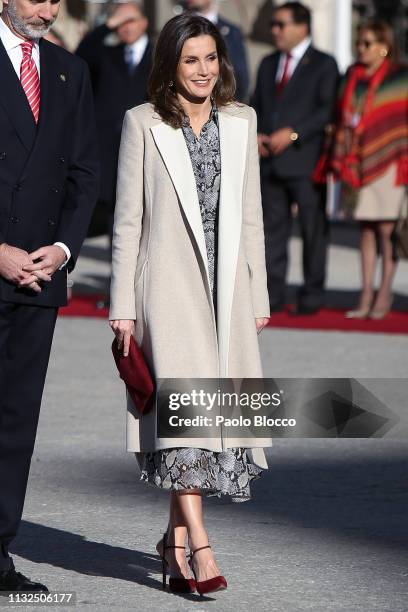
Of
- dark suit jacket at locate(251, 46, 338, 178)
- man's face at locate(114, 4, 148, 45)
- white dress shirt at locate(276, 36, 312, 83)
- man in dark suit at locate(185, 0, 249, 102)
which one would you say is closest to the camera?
man's face at locate(114, 4, 148, 45)

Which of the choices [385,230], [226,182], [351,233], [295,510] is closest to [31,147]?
[226,182]

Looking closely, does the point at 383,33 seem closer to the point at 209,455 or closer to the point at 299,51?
the point at 299,51

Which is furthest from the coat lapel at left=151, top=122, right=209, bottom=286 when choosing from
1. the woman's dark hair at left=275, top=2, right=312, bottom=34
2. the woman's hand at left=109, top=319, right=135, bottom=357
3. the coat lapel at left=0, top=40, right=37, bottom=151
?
the woman's dark hair at left=275, top=2, right=312, bottom=34

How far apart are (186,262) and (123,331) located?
286 mm

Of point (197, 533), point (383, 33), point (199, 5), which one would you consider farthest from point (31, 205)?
point (199, 5)

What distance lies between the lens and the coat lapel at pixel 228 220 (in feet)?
16.5

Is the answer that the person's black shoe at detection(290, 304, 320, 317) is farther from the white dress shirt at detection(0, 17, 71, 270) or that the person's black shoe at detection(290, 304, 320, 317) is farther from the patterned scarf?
the white dress shirt at detection(0, 17, 71, 270)

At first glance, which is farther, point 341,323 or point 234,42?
point 234,42

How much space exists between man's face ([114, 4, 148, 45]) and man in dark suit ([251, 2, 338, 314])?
36.0 inches

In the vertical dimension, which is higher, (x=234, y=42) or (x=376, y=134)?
(x=234, y=42)

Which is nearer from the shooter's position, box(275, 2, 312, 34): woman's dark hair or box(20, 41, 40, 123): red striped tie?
box(20, 41, 40, 123): red striped tie

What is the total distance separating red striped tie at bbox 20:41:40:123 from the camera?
4.89 m

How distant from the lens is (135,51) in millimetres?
11273

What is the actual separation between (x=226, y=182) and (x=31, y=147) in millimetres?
617
